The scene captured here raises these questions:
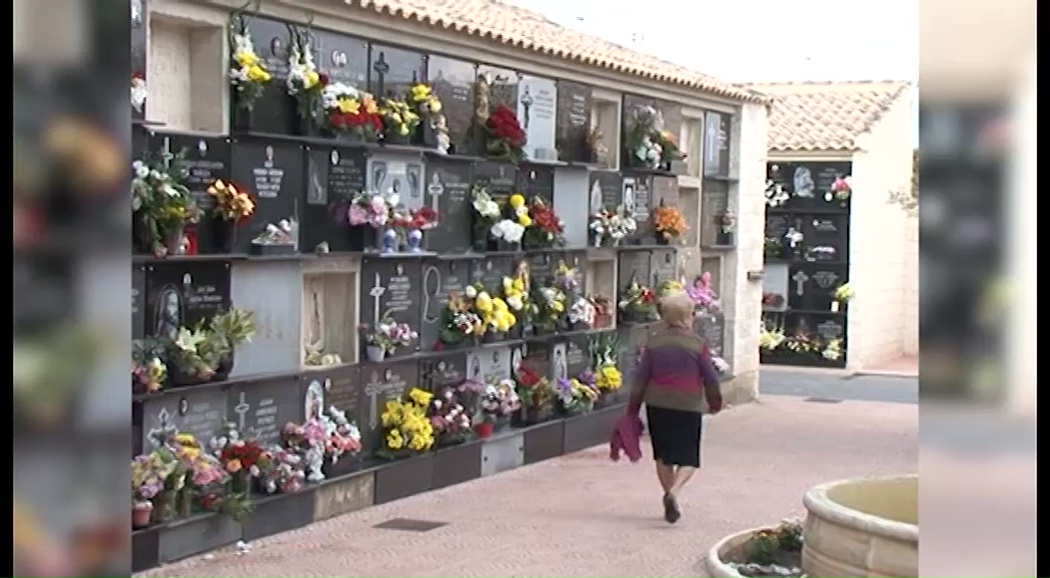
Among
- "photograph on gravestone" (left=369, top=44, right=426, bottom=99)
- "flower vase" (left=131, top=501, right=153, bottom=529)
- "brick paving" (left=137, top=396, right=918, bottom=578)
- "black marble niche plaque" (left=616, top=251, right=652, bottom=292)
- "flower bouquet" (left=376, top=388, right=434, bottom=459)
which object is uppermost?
"photograph on gravestone" (left=369, top=44, right=426, bottom=99)

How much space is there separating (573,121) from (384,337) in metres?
3.49

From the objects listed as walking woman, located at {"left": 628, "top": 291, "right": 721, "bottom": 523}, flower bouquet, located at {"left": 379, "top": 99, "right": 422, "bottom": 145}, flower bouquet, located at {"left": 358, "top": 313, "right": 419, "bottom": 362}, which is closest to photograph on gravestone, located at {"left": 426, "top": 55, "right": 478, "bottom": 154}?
flower bouquet, located at {"left": 379, "top": 99, "right": 422, "bottom": 145}

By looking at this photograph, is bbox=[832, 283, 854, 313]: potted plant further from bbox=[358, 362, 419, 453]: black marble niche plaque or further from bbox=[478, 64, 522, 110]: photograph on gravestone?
bbox=[358, 362, 419, 453]: black marble niche plaque

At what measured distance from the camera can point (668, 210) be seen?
14281mm

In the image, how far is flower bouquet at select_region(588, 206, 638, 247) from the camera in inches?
508

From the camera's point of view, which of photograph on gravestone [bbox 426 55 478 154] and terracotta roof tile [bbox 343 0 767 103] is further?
photograph on gravestone [bbox 426 55 478 154]

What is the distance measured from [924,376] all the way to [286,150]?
6.94 m

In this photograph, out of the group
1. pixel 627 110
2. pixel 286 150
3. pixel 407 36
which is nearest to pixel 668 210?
pixel 627 110

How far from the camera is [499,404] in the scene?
437 inches

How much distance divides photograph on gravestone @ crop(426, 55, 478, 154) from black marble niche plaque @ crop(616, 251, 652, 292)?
2.99 m

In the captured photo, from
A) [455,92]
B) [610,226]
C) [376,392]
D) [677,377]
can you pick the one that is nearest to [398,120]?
[455,92]

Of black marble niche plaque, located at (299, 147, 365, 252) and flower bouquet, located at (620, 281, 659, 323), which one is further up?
black marble niche plaque, located at (299, 147, 365, 252)
